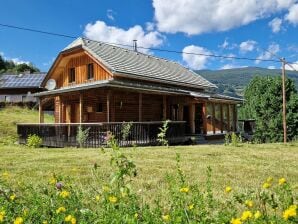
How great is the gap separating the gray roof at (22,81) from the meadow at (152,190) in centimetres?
4635

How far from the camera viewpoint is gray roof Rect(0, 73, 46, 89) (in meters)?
55.4

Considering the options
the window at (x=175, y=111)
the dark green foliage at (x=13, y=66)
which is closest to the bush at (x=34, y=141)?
the window at (x=175, y=111)

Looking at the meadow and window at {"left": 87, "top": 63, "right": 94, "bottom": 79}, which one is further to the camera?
window at {"left": 87, "top": 63, "right": 94, "bottom": 79}

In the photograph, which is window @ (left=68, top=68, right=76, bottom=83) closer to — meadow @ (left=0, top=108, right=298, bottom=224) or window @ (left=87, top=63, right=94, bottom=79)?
window @ (left=87, top=63, right=94, bottom=79)

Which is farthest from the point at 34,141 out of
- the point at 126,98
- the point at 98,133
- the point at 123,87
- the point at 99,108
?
the point at 126,98

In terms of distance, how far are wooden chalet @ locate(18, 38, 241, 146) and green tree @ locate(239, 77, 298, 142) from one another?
2.86 metres

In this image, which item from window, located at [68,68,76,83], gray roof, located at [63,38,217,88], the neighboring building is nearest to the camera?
gray roof, located at [63,38,217,88]

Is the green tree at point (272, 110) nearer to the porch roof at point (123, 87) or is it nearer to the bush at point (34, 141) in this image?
the porch roof at point (123, 87)

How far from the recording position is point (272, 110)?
31500 mm

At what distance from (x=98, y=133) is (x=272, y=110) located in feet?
61.0

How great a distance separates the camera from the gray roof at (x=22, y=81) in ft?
182

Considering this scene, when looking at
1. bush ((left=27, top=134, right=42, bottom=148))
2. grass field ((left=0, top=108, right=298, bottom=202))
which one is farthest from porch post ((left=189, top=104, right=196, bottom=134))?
grass field ((left=0, top=108, right=298, bottom=202))

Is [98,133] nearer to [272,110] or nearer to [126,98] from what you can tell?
[126,98]

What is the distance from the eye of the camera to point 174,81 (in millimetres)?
27578
